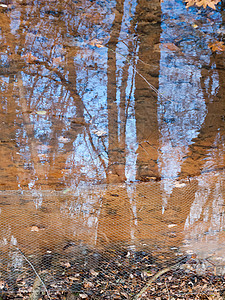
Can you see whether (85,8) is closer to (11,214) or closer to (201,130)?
(201,130)

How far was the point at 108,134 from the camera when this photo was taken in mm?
3750

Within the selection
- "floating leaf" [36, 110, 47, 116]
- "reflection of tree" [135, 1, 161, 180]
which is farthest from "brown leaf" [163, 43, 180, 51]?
"floating leaf" [36, 110, 47, 116]

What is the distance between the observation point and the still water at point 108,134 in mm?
3227

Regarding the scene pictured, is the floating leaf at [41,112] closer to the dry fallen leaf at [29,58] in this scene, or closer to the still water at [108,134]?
the still water at [108,134]

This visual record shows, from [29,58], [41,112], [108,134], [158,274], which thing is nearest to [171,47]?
[108,134]

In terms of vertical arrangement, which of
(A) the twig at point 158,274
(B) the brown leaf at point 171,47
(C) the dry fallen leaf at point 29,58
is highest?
(B) the brown leaf at point 171,47

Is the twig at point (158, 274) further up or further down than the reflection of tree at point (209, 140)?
further down

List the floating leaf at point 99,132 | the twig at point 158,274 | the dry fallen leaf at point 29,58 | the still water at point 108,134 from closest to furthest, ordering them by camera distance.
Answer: the twig at point 158,274 → the still water at point 108,134 → the floating leaf at point 99,132 → the dry fallen leaf at point 29,58

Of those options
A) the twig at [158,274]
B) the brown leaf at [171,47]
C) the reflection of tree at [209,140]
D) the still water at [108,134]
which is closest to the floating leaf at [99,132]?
the still water at [108,134]

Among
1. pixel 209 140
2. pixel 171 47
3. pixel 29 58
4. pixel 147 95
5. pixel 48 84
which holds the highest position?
pixel 171 47

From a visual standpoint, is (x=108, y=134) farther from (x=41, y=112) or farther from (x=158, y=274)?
(x=158, y=274)

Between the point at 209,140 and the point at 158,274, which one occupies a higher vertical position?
the point at 209,140

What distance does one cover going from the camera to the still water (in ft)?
10.6

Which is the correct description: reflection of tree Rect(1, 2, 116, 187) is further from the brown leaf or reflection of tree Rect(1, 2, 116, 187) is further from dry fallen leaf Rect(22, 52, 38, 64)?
the brown leaf
